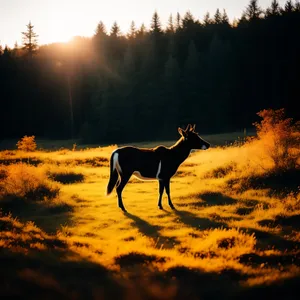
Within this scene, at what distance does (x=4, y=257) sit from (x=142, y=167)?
6312 millimetres

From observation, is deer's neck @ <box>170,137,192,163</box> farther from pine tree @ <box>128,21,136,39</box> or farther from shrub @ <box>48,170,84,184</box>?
pine tree @ <box>128,21,136,39</box>

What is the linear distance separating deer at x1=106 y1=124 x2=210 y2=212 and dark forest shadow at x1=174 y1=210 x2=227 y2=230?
1019mm

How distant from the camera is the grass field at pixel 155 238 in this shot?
585cm

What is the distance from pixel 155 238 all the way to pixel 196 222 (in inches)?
84.1

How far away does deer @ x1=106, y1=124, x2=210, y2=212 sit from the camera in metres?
12.5

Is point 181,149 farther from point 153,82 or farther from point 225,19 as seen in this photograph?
point 225,19

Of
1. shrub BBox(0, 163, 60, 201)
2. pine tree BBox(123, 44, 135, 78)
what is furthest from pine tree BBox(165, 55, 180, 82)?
shrub BBox(0, 163, 60, 201)

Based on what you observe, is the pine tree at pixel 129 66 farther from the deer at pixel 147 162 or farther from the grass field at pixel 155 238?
the deer at pixel 147 162

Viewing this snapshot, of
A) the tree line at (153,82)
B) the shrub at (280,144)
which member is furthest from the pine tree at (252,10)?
the shrub at (280,144)

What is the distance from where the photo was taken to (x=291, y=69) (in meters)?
64.8

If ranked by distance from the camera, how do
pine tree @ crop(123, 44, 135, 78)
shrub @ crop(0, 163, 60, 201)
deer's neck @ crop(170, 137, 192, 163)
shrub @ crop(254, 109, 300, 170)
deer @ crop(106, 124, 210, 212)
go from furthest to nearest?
pine tree @ crop(123, 44, 135, 78) → shrub @ crop(254, 109, 300, 170) → shrub @ crop(0, 163, 60, 201) → deer's neck @ crop(170, 137, 192, 163) → deer @ crop(106, 124, 210, 212)

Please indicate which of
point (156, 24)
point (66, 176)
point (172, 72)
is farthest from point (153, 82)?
point (66, 176)

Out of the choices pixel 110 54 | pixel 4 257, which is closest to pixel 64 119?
pixel 110 54

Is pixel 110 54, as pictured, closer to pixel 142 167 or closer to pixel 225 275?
pixel 142 167
